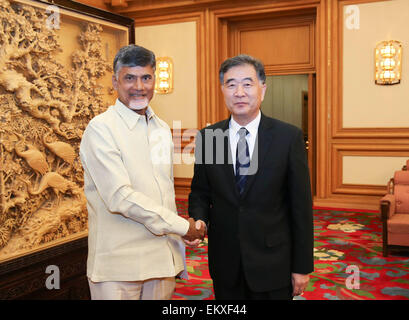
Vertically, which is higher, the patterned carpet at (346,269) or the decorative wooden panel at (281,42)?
the decorative wooden panel at (281,42)

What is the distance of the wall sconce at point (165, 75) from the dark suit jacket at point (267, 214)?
632cm

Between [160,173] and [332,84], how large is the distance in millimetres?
5771

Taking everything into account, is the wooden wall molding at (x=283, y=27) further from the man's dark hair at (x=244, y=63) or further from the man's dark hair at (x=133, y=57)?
the man's dark hair at (x=133, y=57)

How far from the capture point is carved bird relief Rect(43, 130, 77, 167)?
3.13 metres

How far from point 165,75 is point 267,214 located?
6562 millimetres

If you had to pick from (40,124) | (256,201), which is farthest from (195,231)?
(40,124)

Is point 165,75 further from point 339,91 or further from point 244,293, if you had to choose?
point 244,293

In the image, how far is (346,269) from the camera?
13.7 ft

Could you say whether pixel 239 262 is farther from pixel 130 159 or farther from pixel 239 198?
pixel 130 159

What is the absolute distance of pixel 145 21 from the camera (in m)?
8.27

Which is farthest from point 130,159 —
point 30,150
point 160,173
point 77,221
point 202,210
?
point 77,221

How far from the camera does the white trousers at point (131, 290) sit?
179cm

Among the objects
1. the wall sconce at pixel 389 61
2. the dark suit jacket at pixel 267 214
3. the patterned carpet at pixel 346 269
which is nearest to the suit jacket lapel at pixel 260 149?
the dark suit jacket at pixel 267 214

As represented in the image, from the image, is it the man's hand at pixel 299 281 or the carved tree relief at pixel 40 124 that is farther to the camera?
the carved tree relief at pixel 40 124
